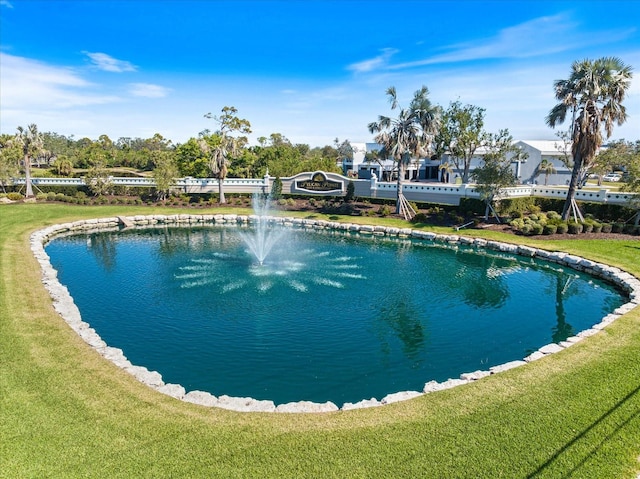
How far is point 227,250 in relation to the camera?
30.5 meters

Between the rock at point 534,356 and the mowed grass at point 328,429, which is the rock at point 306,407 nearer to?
the mowed grass at point 328,429

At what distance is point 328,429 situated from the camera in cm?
1007

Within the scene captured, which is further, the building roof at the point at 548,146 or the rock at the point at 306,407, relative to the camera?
the building roof at the point at 548,146

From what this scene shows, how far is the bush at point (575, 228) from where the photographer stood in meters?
33.9

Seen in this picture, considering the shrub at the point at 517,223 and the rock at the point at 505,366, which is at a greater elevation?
the shrub at the point at 517,223

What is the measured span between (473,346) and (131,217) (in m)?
36.4

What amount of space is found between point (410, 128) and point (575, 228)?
16.6 metres

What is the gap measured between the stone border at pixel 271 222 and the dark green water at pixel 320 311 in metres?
0.89

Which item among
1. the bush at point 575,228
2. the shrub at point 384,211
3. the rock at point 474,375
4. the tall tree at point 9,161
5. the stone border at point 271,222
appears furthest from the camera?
the tall tree at point 9,161

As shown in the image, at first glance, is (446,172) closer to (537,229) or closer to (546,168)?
(546,168)

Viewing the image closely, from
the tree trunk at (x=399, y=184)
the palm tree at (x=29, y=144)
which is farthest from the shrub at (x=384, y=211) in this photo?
the palm tree at (x=29, y=144)

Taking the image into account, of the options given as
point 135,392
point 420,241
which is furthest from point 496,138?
point 135,392

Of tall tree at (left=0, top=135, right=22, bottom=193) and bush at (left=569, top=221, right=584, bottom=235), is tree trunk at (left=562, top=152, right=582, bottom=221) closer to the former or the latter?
bush at (left=569, top=221, right=584, bottom=235)

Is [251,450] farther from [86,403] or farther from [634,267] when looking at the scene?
[634,267]
